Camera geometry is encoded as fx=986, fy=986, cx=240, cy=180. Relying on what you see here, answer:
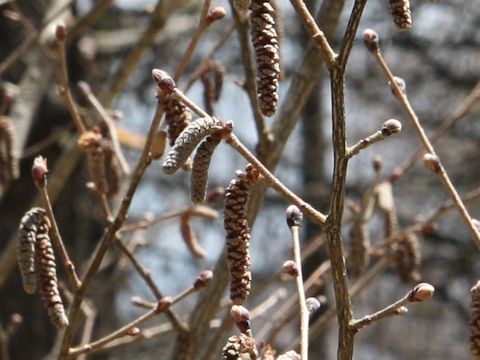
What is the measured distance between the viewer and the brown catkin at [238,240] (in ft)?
3.74

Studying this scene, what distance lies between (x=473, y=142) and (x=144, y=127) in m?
1.86

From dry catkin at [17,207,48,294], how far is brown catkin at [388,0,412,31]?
0.53m

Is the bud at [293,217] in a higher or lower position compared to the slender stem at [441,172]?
lower

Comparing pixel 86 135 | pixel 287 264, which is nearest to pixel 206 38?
pixel 86 135

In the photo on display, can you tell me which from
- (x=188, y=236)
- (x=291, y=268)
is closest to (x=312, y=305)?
(x=291, y=268)

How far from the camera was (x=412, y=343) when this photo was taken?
7051 mm

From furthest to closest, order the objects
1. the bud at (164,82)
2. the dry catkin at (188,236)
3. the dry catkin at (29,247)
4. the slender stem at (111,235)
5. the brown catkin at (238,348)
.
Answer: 1. the dry catkin at (188,236)
2. the slender stem at (111,235)
3. the dry catkin at (29,247)
4. the bud at (164,82)
5. the brown catkin at (238,348)

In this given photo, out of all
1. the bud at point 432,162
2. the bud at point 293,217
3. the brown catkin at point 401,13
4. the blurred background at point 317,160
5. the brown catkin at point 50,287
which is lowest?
the brown catkin at point 50,287

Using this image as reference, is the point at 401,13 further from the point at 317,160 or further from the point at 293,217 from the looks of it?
the point at 317,160

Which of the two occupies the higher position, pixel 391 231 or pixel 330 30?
pixel 330 30

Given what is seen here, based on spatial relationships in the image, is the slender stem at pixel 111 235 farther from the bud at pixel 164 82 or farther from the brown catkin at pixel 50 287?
the bud at pixel 164 82

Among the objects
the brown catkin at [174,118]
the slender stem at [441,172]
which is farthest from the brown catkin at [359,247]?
the brown catkin at [174,118]

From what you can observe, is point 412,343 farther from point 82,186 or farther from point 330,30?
point 330,30

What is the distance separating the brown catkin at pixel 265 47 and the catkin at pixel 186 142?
8 cm
